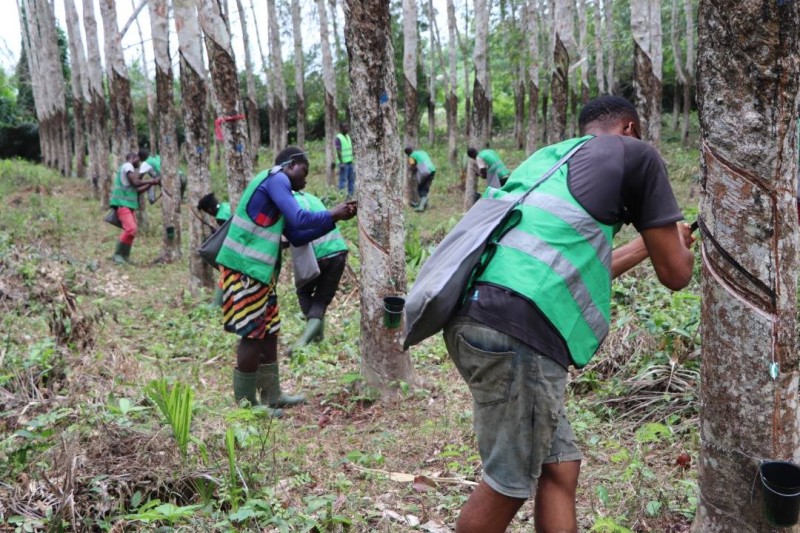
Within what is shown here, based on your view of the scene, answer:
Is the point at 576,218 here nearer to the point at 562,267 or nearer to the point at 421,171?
the point at 562,267

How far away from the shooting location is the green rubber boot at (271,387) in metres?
4.94

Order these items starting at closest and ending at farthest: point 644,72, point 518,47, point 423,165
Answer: point 644,72 < point 518,47 < point 423,165

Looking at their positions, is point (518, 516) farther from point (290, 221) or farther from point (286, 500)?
point (290, 221)

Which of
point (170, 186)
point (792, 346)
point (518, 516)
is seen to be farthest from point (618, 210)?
point (170, 186)

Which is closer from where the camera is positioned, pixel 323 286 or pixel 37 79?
pixel 323 286

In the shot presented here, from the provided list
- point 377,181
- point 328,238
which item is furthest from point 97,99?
point 377,181

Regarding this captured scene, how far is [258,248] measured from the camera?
4.58 metres

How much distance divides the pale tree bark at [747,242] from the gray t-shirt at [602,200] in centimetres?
21

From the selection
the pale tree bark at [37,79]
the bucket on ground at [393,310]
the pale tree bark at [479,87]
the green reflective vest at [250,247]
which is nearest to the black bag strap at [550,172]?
the bucket on ground at [393,310]

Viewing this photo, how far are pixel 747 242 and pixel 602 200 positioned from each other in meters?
0.47

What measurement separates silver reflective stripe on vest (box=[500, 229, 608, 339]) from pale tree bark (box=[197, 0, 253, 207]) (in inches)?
236

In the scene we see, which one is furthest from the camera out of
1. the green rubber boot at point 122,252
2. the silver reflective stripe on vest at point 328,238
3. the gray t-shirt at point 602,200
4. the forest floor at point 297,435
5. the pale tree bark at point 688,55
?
the pale tree bark at point 688,55

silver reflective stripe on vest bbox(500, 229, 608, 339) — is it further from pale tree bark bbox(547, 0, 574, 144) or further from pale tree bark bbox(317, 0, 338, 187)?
pale tree bark bbox(317, 0, 338, 187)

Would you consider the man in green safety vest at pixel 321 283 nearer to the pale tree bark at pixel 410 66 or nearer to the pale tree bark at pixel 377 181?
the pale tree bark at pixel 377 181
